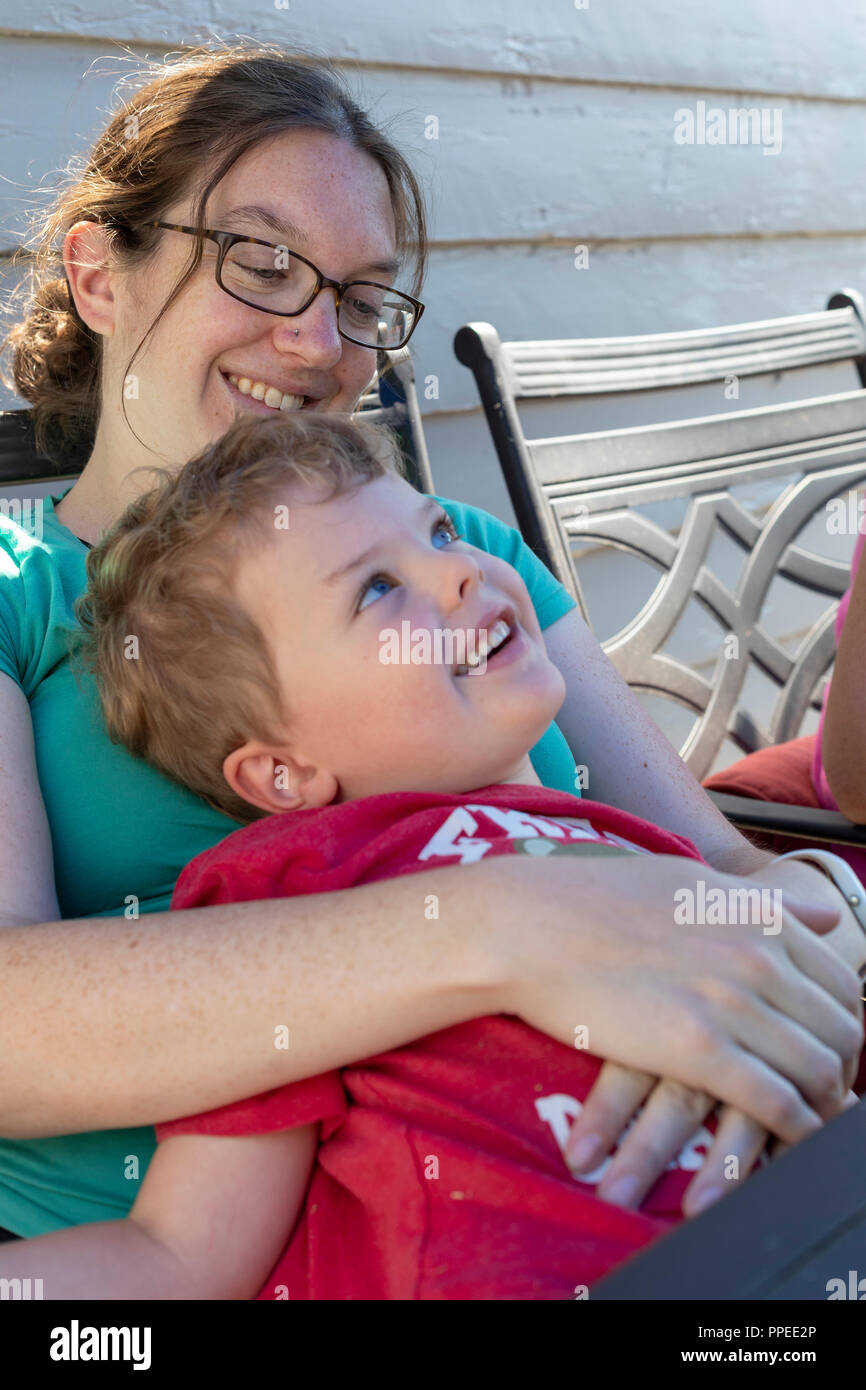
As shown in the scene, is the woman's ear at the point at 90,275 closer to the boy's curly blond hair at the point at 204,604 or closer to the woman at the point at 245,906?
the woman at the point at 245,906

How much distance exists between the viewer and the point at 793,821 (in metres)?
1.75

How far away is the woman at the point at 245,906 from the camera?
893 millimetres

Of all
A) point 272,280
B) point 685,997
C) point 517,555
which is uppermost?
point 272,280

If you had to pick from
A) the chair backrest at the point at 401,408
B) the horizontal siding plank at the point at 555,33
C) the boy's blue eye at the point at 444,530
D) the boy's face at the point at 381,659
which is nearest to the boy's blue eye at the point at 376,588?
the boy's face at the point at 381,659

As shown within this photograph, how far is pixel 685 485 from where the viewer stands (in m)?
2.29

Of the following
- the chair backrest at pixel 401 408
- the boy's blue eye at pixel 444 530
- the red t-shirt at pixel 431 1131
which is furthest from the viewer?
the chair backrest at pixel 401 408

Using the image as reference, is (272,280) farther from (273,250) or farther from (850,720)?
(850,720)

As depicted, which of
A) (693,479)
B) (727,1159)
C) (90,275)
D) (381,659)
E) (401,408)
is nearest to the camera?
(727,1159)

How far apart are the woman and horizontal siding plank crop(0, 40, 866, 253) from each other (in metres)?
0.38

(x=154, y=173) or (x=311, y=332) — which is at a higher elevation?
(x=154, y=173)

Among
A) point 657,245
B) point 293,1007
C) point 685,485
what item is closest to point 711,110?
point 657,245

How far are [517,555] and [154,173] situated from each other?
2.13ft

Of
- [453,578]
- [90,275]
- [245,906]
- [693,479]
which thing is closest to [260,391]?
[90,275]

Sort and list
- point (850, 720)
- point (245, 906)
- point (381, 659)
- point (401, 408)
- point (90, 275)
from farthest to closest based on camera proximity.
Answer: point (401, 408) → point (850, 720) → point (90, 275) → point (381, 659) → point (245, 906)
